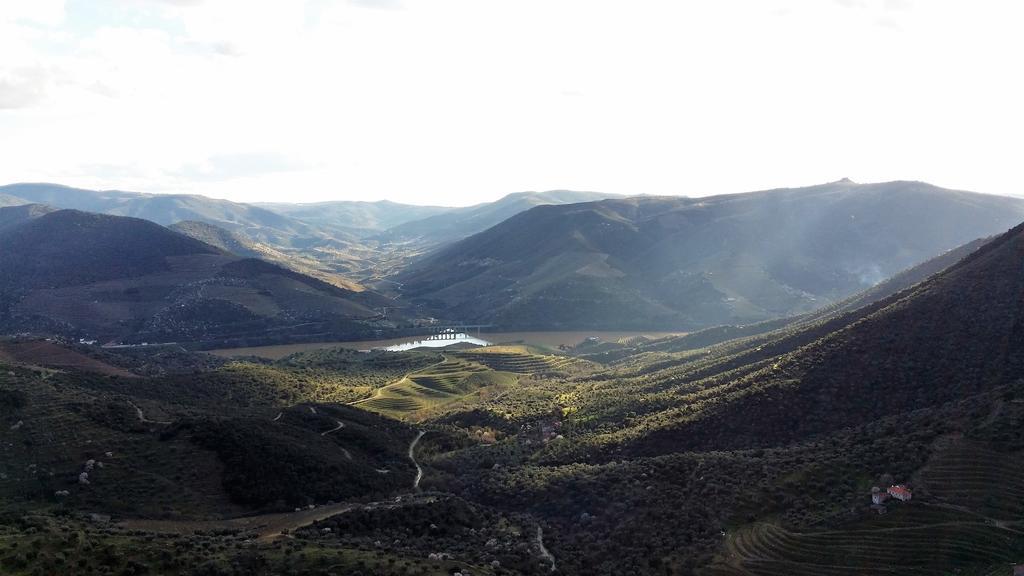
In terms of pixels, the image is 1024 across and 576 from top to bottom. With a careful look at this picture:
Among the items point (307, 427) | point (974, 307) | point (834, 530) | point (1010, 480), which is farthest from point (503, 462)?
point (974, 307)

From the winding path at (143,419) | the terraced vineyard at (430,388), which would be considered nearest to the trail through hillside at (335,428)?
the winding path at (143,419)

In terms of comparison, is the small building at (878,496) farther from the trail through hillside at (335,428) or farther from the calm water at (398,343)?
the calm water at (398,343)

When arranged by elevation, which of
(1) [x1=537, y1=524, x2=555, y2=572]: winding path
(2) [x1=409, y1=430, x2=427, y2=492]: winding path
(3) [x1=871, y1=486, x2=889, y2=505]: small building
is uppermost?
(3) [x1=871, y1=486, x2=889, y2=505]: small building

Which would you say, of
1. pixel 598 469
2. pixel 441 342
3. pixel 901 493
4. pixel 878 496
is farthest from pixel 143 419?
pixel 441 342

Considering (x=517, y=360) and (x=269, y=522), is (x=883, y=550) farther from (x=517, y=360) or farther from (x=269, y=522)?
(x=517, y=360)

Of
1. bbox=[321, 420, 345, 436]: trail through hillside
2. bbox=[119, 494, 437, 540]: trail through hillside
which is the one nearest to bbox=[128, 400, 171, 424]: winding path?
bbox=[321, 420, 345, 436]: trail through hillside

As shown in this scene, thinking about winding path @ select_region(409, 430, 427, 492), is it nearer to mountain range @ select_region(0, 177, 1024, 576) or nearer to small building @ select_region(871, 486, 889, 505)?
mountain range @ select_region(0, 177, 1024, 576)
